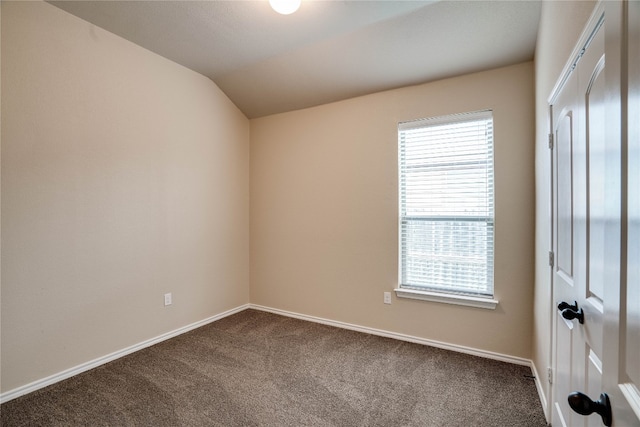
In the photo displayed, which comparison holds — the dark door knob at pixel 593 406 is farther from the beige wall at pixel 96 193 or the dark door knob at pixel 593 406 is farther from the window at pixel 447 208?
the beige wall at pixel 96 193

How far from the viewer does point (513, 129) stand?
2.62m

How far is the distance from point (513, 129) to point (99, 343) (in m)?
3.97

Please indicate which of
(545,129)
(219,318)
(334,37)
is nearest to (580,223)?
(545,129)

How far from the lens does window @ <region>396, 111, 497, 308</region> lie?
110 inches

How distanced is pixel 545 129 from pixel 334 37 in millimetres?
1828

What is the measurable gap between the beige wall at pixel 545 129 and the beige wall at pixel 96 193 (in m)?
3.20

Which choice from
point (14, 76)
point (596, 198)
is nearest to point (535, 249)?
point (596, 198)

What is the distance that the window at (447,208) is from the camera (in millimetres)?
2791

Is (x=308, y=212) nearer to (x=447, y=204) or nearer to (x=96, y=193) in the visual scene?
(x=447, y=204)

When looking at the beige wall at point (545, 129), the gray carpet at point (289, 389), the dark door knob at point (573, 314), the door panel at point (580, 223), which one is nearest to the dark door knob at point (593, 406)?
the door panel at point (580, 223)

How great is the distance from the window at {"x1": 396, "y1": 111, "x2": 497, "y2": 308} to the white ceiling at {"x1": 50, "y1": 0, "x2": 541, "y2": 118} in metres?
0.53

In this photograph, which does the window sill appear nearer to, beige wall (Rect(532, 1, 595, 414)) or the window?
the window

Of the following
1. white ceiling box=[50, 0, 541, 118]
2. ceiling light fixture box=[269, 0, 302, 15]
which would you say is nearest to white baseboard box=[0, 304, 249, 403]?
white ceiling box=[50, 0, 541, 118]

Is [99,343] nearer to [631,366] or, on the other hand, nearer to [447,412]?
[447,412]
